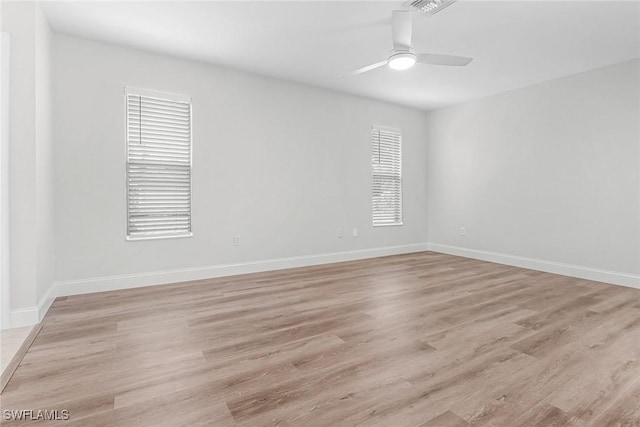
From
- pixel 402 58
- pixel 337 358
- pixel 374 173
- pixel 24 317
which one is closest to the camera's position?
pixel 337 358

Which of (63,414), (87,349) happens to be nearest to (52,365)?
(87,349)

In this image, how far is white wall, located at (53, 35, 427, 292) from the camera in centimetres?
345

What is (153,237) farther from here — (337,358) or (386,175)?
(386,175)

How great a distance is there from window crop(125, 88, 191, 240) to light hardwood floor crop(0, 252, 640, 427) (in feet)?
2.66

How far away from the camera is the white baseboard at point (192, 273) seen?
347cm

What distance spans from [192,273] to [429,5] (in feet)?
12.6

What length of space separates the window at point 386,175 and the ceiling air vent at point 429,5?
288 centimetres

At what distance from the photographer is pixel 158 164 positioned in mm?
3834

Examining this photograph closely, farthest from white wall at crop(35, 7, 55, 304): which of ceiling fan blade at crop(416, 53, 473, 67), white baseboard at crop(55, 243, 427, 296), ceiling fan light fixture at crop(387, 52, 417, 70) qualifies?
ceiling fan blade at crop(416, 53, 473, 67)

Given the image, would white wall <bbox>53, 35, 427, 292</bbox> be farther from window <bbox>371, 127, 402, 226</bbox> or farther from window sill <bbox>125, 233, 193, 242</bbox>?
window <bbox>371, 127, 402, 226</bbox>

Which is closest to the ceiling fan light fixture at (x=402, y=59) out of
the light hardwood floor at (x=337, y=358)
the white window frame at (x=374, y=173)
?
the light hardwood floor at (x=337, y=358)

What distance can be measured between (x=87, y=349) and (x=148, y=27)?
2.97 m

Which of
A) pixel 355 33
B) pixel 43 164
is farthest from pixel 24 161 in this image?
pixel 355 33

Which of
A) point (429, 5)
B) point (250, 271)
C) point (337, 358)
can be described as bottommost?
point (337, 358)
